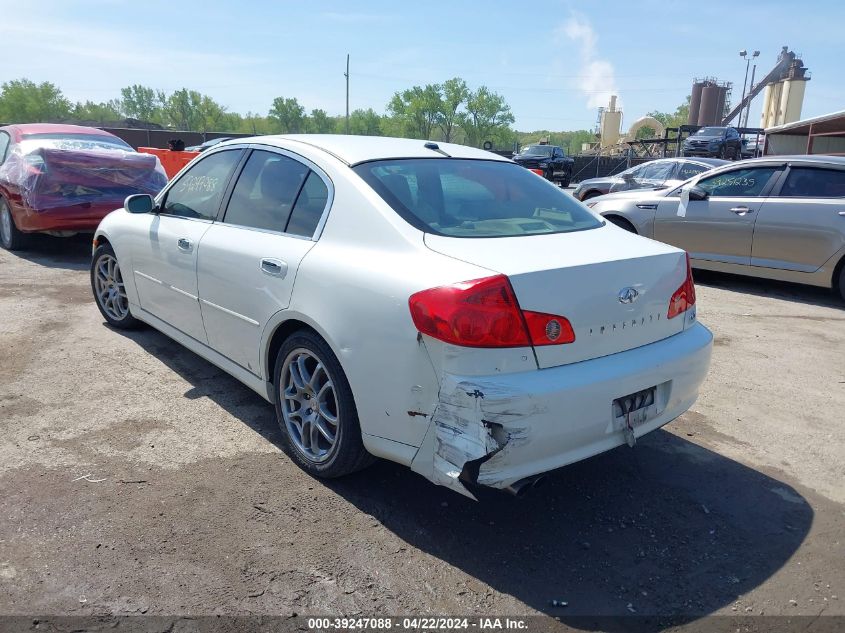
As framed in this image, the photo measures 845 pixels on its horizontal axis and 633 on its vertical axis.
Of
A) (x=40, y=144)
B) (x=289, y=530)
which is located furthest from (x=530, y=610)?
(x=40, y=144)

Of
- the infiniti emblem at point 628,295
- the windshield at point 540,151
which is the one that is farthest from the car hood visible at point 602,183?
the windshield at point 540,151

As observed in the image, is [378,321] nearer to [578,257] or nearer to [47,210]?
[578,257]

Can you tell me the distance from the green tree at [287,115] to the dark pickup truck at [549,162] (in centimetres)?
7806

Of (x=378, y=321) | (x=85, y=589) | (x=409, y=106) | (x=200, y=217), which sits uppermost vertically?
(x=409, y=106)

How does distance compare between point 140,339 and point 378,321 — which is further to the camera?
point 140,339

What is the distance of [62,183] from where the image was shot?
8000 millimetres

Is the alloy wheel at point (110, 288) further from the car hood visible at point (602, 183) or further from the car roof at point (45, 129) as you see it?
the car hood visible at point (602, 183)

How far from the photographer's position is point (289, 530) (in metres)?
2.80

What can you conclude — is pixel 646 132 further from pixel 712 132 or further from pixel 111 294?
pixel 111 294

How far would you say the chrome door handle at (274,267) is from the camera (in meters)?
Result: 3.18

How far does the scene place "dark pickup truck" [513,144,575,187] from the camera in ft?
84.8

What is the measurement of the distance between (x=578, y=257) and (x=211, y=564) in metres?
1.94

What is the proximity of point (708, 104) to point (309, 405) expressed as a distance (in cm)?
7729

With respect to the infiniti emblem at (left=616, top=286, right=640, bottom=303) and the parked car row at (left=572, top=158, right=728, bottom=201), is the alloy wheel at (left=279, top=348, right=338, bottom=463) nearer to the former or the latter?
the infiniti emblem at (left=616, top=286, right=640, bottom=303)
